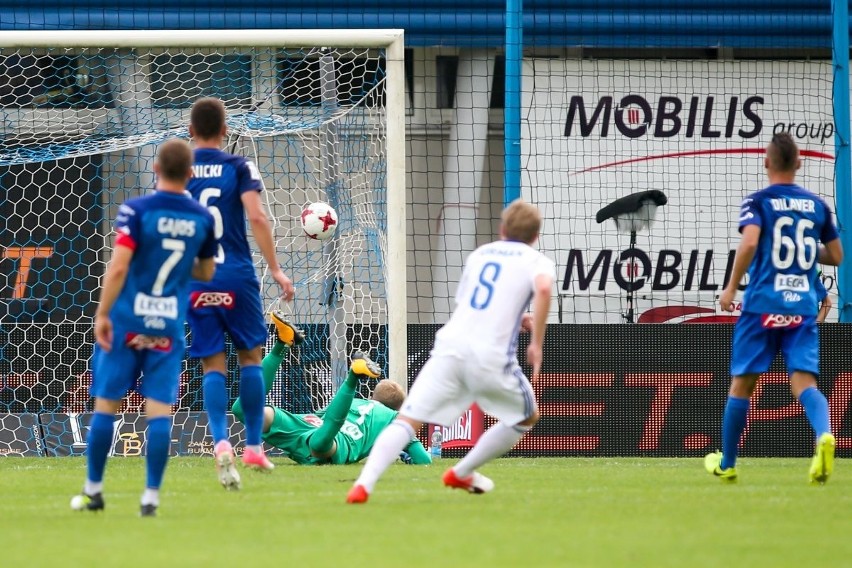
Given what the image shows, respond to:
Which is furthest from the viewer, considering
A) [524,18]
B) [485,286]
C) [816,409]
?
[524,18]

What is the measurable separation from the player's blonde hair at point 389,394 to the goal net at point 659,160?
5362mm

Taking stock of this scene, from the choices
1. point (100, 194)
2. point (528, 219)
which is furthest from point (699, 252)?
point (528, 219)

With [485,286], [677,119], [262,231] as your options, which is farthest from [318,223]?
[677,119]

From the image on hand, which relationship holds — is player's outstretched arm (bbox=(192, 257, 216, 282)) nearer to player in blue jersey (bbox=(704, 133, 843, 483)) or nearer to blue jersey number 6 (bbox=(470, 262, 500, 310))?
blue jersey number 6 (bbox=(470, 262, 500, 310))

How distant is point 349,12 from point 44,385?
685 centimetres

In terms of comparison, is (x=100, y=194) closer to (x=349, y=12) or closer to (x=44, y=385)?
(x=44, y=385)

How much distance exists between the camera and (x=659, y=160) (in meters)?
15.5

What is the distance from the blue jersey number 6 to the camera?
6262 millimetres

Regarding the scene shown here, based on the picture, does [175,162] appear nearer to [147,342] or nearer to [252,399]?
[147,342]

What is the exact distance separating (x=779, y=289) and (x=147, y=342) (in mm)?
3613

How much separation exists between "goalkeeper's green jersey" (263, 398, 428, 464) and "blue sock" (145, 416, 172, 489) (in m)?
3.33

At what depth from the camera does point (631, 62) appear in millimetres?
15359

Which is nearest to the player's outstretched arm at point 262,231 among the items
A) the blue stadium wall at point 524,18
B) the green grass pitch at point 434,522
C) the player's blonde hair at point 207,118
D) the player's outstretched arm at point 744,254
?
the player's blonde hair at point 207,118

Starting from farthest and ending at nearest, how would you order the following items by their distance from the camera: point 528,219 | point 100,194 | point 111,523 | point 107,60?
point 100,194
point 107,60
point 528,219
point 111,523
